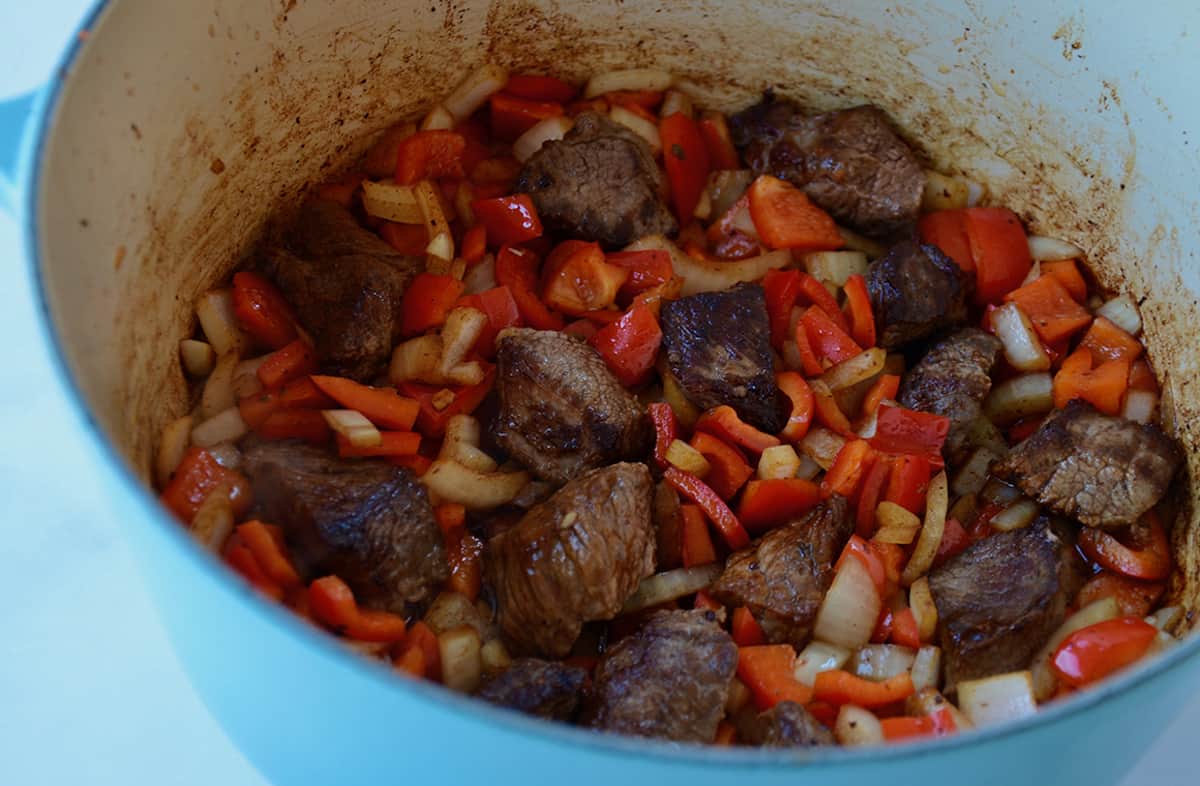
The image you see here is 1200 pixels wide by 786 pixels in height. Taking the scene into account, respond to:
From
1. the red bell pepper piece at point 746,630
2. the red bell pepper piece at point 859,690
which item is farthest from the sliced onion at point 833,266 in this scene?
the red bell pepper piece at point 859,690

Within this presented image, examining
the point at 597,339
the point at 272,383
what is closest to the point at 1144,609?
the point at 597,339

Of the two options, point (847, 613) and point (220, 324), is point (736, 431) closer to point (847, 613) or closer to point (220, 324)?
point (847, 613)

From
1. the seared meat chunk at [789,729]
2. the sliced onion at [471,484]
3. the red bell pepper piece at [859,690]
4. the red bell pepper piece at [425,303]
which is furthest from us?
the red bell pepper piece at [425,303]

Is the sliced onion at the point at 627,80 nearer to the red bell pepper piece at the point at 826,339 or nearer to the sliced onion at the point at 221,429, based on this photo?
the red bell pepper piece at the point at 826,339

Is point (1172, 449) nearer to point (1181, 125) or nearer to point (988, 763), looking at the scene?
point (1181, 125)

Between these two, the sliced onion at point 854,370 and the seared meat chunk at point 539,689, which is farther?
the sliced onion at point 854,370

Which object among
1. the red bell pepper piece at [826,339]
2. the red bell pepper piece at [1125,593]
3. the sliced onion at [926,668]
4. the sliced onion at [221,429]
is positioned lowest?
the red bell pepper piece at [1125,593]

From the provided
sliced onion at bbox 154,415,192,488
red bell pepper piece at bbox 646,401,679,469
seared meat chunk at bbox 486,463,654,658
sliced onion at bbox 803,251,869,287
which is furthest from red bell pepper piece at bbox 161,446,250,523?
sliced onion at bbox 803,251,869,287
